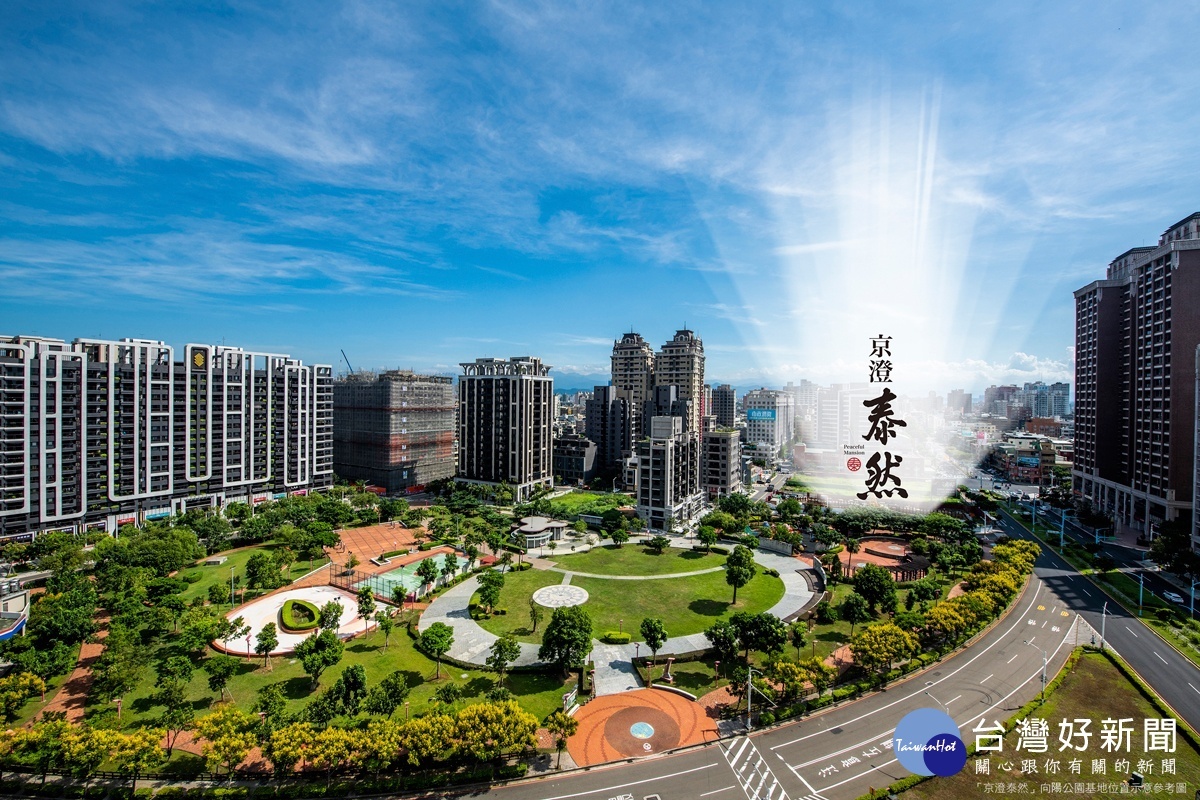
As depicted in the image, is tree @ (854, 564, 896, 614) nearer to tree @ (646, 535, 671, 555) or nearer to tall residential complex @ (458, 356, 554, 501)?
Result: tree @ (646, 535, 671, 555)

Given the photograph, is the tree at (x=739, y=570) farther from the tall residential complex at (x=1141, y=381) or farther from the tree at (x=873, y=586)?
the tall residential complex at (x=1141, y=381)

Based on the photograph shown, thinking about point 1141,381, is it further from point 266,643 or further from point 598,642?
point 266,643

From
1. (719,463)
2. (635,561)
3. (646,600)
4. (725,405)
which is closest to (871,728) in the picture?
(646,600)

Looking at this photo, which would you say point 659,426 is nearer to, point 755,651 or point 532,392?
point 532,392

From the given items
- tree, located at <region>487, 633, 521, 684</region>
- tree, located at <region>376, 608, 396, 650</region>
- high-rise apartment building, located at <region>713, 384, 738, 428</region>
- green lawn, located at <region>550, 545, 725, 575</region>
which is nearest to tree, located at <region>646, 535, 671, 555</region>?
green lawn, located at <region>550, 545, 725, 575</region>

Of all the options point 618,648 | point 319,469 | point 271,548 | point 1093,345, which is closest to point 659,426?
point 618,648
